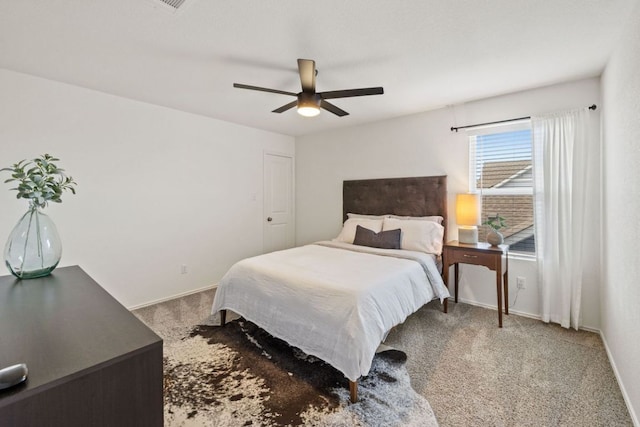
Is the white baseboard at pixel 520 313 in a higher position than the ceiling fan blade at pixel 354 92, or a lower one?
lower

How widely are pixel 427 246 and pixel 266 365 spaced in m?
2.03

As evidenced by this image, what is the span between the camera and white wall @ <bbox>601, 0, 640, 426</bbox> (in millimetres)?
→ 1619

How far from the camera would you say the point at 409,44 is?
6.82ft

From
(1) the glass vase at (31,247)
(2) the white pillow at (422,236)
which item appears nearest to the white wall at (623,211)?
(2) the white pillow at (422,236)

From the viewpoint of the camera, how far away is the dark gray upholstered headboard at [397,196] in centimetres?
352

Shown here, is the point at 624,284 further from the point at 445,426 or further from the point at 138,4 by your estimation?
the point at 138,4

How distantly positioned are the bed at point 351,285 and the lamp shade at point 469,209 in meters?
0.32

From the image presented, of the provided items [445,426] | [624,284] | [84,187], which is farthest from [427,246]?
[84,187]

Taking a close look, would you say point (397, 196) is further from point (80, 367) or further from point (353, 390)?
point (80, 367)

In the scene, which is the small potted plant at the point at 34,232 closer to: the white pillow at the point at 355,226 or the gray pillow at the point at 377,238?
the gray pillow at the point at 377,238

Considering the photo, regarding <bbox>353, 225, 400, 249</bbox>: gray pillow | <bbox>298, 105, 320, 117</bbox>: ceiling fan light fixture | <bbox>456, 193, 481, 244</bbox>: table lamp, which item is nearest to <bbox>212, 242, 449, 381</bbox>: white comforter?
<bbox>353, 225, 400, 249</bbox>: gray pillow

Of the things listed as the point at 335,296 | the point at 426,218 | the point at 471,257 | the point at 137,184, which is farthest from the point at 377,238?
the point at 137,184

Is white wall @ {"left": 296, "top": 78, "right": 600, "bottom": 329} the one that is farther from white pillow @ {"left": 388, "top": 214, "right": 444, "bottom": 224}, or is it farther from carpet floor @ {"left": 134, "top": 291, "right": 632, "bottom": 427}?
carpet floor @ {"left": 134, "top": 291, "right": 632, "bottom": 427}

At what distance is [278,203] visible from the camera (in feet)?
16.1
